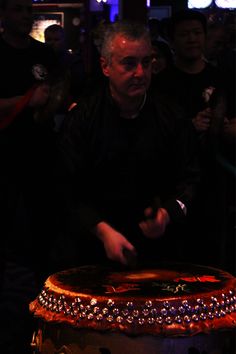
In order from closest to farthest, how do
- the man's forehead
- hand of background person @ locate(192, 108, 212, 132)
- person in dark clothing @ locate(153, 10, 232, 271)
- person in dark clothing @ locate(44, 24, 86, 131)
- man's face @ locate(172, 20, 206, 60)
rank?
person in dark clothing @ locate(44, 24, 86, 131) < hand of background person @ locate(192, 108, 212, 132) < person in dark clothing @ locate(153, 10, 232, 271) < man's face @ locate(172, 20, 206, 60) < the man's forehead

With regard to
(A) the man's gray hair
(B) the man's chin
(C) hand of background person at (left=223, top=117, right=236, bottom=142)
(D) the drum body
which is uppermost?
(A) the man's gray hair

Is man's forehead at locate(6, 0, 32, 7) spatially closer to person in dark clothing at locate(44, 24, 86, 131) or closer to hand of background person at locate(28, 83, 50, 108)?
person in dark clothing at locate(44, 24, 86, 131)

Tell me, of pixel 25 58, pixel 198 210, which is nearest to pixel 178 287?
pixel 198 210

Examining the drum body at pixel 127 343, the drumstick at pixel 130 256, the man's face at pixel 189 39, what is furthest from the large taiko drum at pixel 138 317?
the man's face at pixel 189 39

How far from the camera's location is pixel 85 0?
497 inches

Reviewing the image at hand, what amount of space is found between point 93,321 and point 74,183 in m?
0.83

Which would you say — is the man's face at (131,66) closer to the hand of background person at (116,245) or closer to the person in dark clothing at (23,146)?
the hand of background person at (116,245)

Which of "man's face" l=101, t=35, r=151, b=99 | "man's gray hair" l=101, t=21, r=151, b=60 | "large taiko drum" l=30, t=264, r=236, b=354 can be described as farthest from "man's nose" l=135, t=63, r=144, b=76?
"large taiko drum" l=30, t=264, r=236, b=354

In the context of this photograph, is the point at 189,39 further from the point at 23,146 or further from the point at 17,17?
the point at 23,146

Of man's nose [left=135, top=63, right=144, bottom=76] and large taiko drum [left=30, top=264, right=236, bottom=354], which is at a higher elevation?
man's nose [left=135, top=63, right=144, bottom=76]

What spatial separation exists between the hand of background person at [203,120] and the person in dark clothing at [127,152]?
15.2 inches

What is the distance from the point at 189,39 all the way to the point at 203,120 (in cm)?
63

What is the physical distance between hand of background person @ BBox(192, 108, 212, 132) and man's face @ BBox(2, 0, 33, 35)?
1119mm

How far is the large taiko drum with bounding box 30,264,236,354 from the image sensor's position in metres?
2.26
